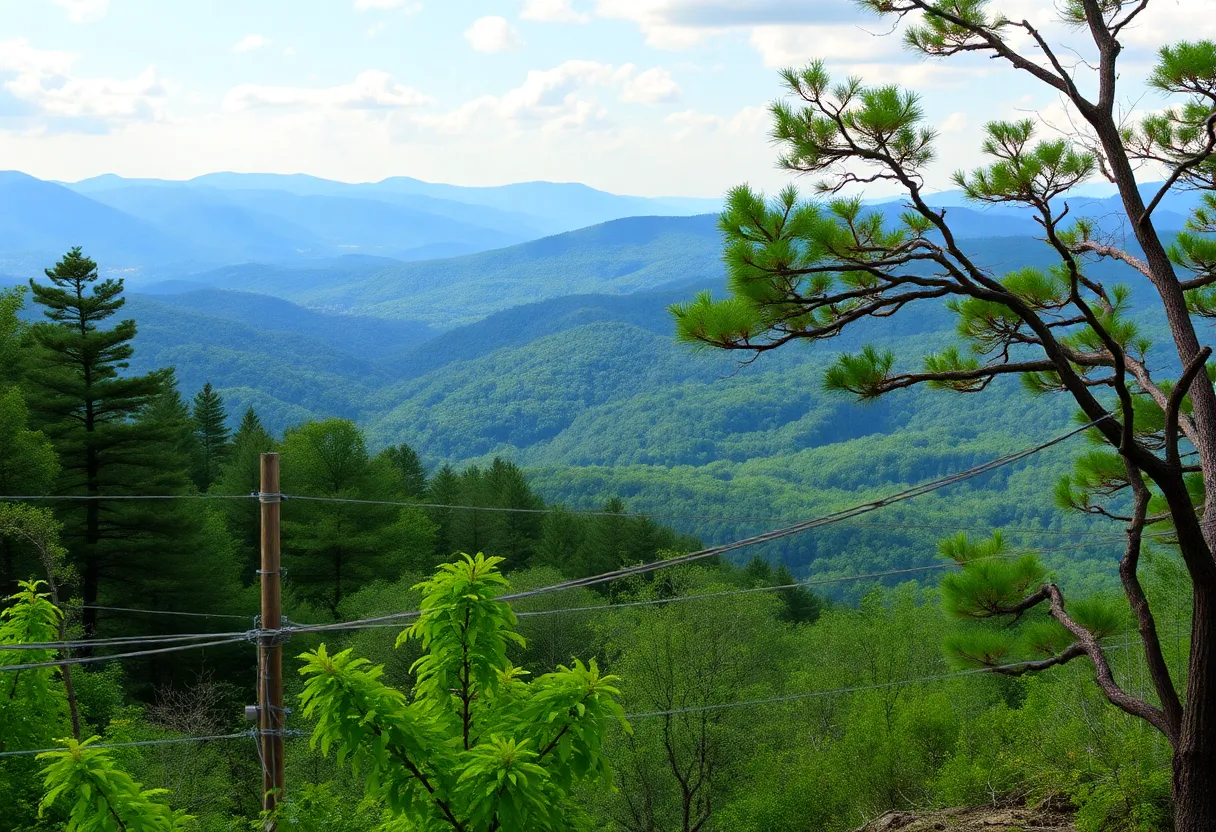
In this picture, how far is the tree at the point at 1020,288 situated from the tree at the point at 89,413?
2043 centimetres

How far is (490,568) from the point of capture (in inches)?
189

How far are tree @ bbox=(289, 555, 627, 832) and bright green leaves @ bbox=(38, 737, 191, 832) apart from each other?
842 mm

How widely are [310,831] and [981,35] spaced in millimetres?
5609

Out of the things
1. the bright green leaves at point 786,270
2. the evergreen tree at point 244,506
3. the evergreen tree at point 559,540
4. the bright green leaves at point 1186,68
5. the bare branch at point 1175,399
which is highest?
the bright green leaves at point 1186,68

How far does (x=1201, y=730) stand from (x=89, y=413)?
2319 cm

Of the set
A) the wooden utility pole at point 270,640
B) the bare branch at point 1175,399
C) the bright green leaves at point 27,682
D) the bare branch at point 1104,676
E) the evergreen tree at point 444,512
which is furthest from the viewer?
the evergreen tree at point 444,512

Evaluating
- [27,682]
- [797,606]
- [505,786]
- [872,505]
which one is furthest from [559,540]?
[505,786]

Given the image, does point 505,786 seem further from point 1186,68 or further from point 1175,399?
point 1186,68

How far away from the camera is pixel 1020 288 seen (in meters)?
6.64

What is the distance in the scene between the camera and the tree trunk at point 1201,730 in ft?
16.4

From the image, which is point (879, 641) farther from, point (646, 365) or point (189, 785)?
point (646, 365)

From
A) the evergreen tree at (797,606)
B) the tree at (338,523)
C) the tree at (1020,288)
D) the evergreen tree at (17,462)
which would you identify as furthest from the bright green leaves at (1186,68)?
the evergreen tree at (797,606)

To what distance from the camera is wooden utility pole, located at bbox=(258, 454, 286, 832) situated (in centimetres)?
594

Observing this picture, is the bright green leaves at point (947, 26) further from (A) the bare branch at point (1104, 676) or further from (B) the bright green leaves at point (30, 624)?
(B) the bright green leaves at point (30, 624)
